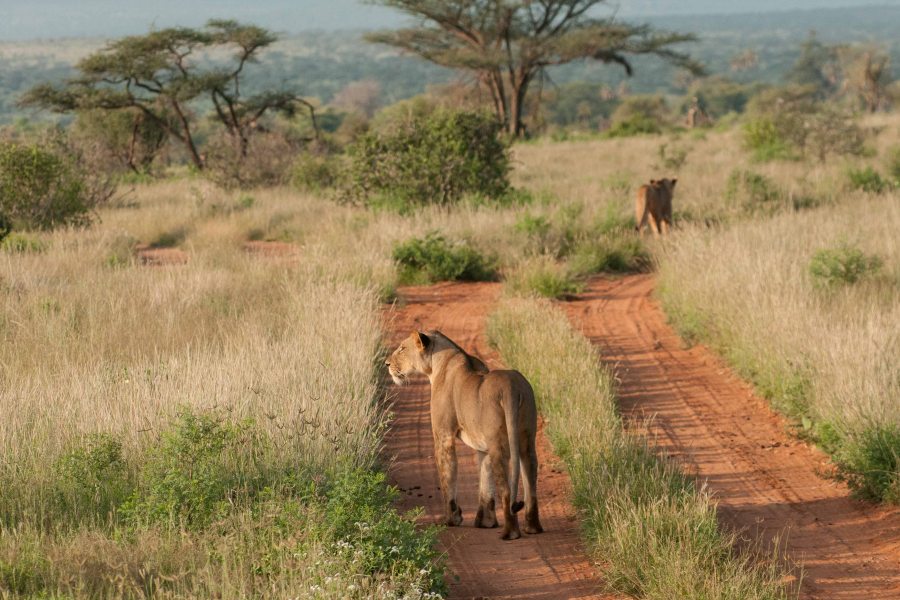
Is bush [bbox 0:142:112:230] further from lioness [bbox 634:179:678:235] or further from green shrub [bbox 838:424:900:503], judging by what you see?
green shrub [bbox 838:424:900:503]

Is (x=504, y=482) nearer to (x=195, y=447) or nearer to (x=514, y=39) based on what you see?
(x=195, y=447)

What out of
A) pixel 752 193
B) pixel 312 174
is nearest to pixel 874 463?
pixel 752 193

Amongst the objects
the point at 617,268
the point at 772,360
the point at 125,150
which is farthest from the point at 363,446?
the point at 125,150

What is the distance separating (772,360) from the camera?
840 centimetres

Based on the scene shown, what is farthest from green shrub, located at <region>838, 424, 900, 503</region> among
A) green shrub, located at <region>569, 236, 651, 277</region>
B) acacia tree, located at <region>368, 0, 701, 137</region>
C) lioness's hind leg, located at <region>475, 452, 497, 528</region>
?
acacia tree, located at <region>368, 0, 701, 137</region>

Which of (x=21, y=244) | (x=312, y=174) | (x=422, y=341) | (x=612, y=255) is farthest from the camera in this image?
(x=312, y=174)

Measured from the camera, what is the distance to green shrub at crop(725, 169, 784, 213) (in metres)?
17.0

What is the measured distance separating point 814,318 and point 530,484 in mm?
3966

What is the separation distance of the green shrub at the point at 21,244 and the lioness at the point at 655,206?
7.72m

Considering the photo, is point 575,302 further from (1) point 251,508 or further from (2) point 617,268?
(1) point 251,508

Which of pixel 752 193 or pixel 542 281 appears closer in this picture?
pixel 542 281

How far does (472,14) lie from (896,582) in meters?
39.1

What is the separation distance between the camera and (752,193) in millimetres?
17562

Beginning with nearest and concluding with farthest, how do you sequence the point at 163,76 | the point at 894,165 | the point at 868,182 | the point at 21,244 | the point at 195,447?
the point at 195,447
the point at 21,244
the point at 868,182
the point at 894,165
the point at 163,76
